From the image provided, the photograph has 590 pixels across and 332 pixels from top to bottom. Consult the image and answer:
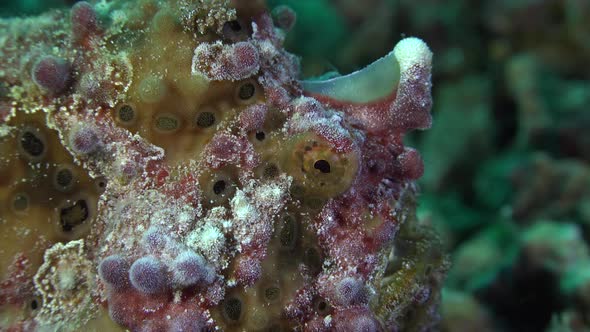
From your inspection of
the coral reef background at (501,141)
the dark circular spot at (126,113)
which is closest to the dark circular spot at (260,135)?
the dark circular spot at (126,113)

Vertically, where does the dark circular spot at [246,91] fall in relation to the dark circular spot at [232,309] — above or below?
above

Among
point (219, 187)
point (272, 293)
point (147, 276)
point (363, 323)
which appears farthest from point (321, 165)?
point (147, 276)

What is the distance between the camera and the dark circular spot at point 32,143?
7.37ft

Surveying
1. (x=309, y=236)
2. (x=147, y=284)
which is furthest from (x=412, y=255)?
(x=147, y=284)

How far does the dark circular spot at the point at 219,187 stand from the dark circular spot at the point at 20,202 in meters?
0.84

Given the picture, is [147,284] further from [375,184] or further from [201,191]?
[375,184]

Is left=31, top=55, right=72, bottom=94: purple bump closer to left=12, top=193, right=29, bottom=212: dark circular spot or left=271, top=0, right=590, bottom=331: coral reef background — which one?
left=12, top=193, right=29, bottom=212: dark circular spot

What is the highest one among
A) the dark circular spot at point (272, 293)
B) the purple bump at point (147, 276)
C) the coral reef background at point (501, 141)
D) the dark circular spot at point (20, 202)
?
the coral reef background at point (501, 141)

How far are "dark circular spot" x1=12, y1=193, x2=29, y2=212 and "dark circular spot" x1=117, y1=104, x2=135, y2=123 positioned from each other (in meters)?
0.55

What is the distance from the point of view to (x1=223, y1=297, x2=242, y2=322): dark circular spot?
6.84 ft

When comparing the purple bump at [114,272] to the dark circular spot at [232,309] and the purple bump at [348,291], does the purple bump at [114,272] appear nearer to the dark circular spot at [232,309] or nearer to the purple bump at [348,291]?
the dark circular spot at [232,309]

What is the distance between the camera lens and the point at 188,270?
1958 mm

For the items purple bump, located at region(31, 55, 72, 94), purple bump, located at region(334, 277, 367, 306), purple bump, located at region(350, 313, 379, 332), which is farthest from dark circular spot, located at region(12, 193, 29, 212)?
purple bump, located at region(350, 313, 379, 332)

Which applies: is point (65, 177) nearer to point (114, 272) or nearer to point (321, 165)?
point (114, 272)
